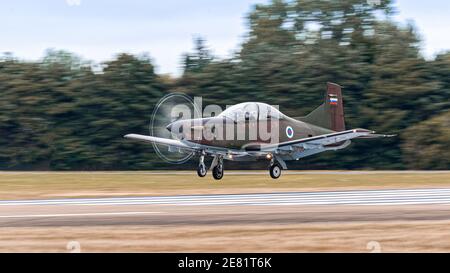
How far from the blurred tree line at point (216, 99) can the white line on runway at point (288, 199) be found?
17.1 metres

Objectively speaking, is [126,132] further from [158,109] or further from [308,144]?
[308,144]

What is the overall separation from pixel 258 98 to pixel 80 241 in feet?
90.8

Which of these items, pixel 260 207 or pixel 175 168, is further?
pixel 175 168

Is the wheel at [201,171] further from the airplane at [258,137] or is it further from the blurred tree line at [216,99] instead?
the blurred tree line at [216,99]

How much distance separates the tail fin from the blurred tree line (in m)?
8.49

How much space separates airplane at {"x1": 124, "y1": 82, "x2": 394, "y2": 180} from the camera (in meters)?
26.5

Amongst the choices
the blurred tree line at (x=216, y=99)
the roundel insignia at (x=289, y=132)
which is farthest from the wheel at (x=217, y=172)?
the blurred tree line at (x=216, y=99)

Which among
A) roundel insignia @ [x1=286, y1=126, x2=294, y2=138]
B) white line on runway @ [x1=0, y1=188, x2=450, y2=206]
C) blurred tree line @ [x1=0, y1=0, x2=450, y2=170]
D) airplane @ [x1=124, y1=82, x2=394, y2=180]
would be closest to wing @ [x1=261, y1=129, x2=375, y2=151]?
airplane @ [x1=124, y1=82, x2=394, y2=180]

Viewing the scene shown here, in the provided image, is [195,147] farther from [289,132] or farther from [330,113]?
[330,113]

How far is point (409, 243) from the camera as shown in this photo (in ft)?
40.1

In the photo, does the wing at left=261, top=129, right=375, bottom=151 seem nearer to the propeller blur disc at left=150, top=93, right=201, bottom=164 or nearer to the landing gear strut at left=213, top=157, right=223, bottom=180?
the landing gear strut at left=213, top=157, right=223, bottom=180

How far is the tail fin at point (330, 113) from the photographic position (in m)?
30.0

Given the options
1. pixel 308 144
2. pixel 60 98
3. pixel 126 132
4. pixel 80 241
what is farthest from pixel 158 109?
pixel 80 241

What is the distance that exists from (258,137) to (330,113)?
3.88 metres
